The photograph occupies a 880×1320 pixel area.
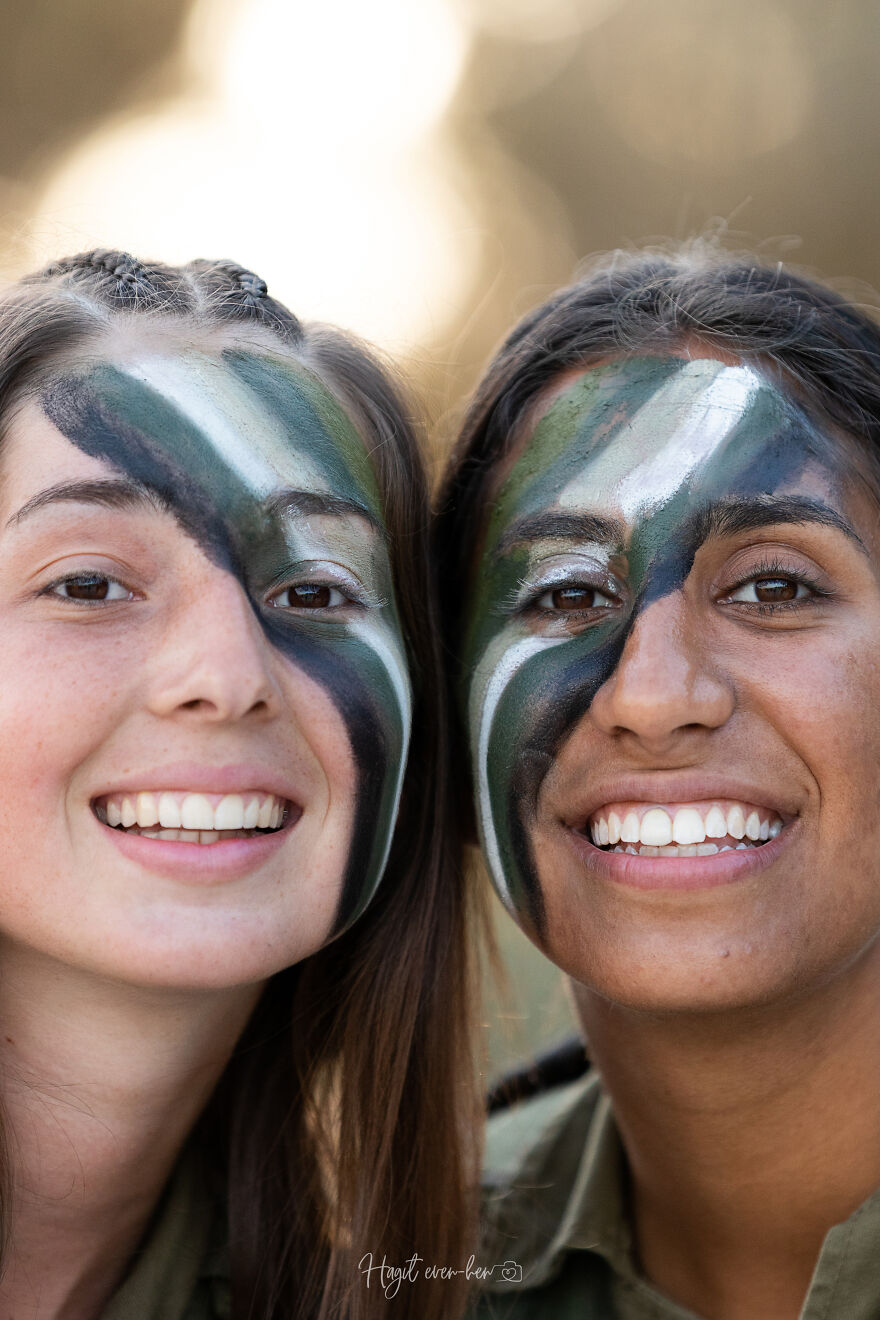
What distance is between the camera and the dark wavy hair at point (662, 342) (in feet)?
8.94

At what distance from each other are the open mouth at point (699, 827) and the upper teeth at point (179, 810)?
27.5 inches

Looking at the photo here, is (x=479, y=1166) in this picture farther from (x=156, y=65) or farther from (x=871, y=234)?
(x=156, y=65)

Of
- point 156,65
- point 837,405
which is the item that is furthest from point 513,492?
point 156,65

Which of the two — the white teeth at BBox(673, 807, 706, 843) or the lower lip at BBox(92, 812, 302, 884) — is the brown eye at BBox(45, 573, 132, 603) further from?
the white teeth at BBox(673, 807, 706, 843)

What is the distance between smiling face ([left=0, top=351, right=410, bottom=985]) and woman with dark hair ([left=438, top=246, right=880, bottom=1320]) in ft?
1.20

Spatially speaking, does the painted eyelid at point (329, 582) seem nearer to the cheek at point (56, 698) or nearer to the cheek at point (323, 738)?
the cheek at point (323, 738)

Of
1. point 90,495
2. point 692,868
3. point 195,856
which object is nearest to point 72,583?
point 90,495

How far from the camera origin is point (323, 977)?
2891mm

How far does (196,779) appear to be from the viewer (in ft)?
7.62

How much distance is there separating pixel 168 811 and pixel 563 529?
919 millimetres

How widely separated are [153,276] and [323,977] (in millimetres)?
1463

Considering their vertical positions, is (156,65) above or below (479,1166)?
above

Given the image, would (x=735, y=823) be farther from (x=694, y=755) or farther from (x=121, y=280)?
(x=121, y=280)

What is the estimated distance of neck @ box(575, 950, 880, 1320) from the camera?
2.63 metres
